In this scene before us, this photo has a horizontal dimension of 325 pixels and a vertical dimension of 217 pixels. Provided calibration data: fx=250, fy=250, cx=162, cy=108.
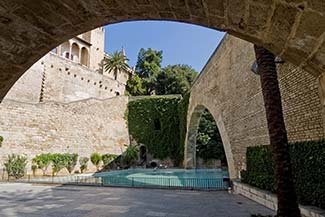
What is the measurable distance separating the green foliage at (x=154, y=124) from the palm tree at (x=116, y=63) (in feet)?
48.9

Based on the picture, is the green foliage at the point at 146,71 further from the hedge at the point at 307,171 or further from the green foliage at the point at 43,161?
the hedge at the point at 307,171

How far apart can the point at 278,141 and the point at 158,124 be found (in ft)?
76.4

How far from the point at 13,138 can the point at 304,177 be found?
58.2 feet

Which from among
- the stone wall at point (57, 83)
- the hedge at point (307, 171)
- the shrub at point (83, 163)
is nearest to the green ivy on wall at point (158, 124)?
the stone wall at point (57, 83)

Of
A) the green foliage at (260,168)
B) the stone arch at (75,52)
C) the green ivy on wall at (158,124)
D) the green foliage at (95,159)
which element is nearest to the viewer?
the green foliage at (260,168)

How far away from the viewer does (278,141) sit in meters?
5.20

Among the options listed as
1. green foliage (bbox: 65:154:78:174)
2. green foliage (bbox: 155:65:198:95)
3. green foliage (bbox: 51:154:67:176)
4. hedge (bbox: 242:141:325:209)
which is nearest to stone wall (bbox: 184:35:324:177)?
hedge (bbox: 242:141:325:209)

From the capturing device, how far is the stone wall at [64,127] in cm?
1738

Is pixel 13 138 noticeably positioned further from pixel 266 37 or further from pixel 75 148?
pixel 266 37

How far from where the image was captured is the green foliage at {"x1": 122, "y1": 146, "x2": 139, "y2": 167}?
2500 centimetres

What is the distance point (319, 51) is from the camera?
1684 millimetres

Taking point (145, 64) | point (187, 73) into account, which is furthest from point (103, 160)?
point (145, 64)

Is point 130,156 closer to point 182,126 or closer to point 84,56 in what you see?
point 182,126

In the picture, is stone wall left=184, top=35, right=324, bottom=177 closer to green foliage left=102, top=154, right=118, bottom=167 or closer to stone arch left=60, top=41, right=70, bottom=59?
green foliage left=102, top=154, right=118, bottom=167
